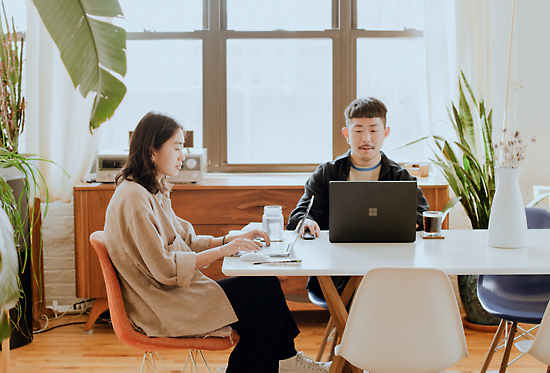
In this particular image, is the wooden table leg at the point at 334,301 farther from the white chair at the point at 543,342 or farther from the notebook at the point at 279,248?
the white chair at the point at 543,342

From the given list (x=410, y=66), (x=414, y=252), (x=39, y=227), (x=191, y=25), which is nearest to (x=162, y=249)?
(x=414, y=252)

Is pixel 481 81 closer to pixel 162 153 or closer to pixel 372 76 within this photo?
pixel 372 76

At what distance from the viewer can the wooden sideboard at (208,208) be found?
8.98ft

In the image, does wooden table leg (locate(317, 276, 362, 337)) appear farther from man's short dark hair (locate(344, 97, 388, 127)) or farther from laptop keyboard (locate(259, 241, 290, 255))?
man's short dark hair (locate(344, 97, 388, 127))

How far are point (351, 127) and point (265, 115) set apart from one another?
4.00ft

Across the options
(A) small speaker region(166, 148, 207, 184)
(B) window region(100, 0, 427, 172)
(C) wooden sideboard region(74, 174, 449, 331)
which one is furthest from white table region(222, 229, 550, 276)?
(B) window region(100, 0, 427, 172)

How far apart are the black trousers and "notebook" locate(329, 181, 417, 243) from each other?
0.32 metres

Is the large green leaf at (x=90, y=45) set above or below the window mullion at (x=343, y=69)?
below

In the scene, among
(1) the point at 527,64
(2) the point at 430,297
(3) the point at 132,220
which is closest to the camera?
(2) the point at 430,297

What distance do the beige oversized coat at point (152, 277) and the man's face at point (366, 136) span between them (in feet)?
3.29

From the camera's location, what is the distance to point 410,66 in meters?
3.30

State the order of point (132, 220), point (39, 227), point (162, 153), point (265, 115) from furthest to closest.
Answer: point (265, 115) < point (39, 227) < point (162, 153) < point (132, 220)

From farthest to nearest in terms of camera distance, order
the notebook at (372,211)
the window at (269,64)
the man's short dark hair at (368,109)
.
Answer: the window at (269,64), the man's short dark hair at (368,109), the notebook at (372,211)

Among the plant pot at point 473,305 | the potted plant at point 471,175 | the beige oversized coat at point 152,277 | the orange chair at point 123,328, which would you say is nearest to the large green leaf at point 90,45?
the beige oversized coat at point 152,277
